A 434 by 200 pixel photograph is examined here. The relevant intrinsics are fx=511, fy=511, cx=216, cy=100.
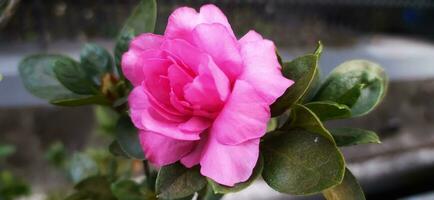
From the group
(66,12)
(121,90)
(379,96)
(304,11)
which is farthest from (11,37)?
(379,96)

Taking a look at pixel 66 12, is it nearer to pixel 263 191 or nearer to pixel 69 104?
pixel 263 191

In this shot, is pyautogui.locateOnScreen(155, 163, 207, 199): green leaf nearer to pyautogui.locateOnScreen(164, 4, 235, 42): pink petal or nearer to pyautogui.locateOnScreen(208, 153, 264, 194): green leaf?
pyautogui.locateOnScreen(208, 153, 264, 194): green leaf

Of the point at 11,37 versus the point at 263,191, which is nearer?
the point at 263,191

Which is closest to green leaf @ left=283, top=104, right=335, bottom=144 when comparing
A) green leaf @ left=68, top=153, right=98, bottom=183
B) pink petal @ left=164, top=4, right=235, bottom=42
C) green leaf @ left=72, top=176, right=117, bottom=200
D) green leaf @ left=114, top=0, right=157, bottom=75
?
pink petal @ left=164, top=4, right=235, bottom=42

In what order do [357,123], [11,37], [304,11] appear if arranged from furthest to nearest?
[304,11] → [357,123] → [11,37]

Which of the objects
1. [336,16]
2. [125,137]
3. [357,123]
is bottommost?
[357,123]

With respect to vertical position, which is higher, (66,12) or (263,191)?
(66,12)

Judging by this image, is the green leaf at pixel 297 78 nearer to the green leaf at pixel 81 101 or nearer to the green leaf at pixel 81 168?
the green leaf at pixel 81 101
